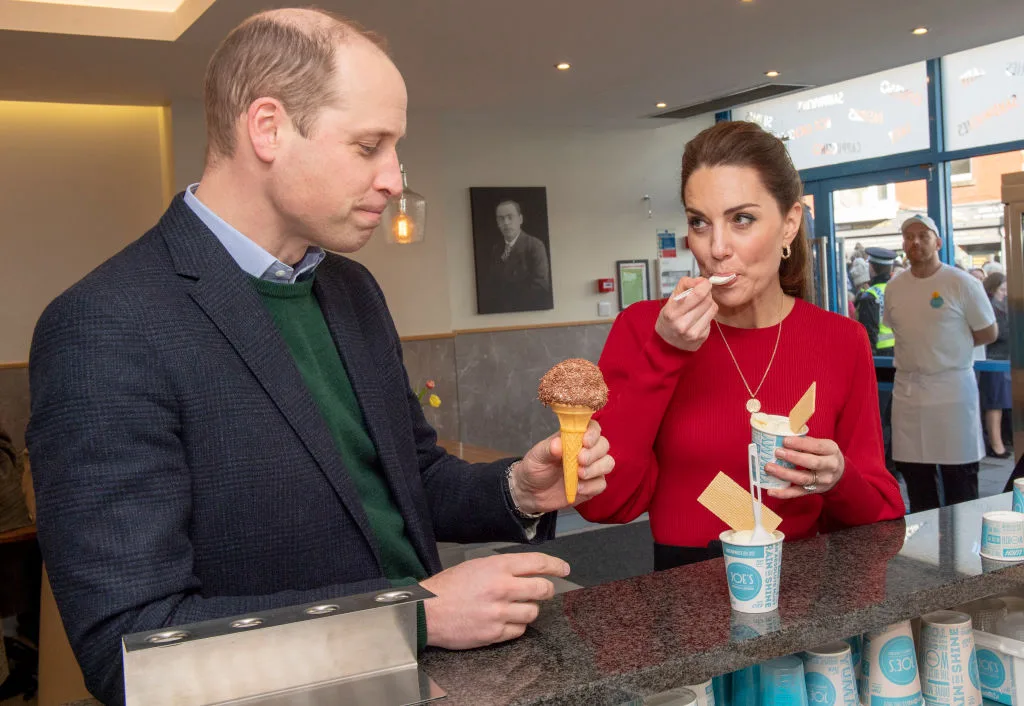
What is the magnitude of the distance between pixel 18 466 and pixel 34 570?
20.8 inches

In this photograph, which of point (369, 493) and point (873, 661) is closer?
point (873, 661)

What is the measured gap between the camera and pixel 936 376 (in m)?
5.60

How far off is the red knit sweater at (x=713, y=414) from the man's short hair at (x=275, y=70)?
85 centimetres

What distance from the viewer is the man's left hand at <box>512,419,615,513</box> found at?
1.38 m

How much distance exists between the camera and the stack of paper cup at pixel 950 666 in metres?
1.38

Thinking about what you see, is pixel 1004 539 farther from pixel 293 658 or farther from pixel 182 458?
pixel 182 458

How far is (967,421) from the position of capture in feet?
18.0

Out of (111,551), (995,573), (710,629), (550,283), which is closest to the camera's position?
(111,551)

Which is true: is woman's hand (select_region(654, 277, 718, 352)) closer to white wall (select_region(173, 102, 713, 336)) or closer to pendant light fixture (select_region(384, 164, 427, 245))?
pendant light fixture (select_region(384, 164, 427, 245))

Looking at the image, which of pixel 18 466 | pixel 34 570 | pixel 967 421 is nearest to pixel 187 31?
pixel 18 466

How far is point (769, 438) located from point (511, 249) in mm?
6803

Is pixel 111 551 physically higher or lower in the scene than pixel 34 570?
higher

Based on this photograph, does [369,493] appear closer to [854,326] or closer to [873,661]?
[873,661]

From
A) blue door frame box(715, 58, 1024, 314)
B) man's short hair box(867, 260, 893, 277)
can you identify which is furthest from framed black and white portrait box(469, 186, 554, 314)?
man's short hair box(867, 260, 893, 277)
